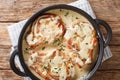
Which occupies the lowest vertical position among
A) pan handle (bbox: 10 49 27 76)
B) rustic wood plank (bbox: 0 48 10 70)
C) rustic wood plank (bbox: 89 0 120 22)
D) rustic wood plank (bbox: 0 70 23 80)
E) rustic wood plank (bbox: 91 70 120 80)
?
rustic wood plank (bbox: 91 70 120 80)

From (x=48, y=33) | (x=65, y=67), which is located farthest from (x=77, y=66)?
(x=48, y=33)

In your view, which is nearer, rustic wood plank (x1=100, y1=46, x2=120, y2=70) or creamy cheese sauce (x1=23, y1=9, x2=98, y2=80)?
creamy cheese sauce (x1=23, y1=9, x2=98, y2=80)

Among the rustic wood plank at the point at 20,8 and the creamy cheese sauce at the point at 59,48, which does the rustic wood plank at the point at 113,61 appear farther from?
the rustic wood plank at the point at 20,8

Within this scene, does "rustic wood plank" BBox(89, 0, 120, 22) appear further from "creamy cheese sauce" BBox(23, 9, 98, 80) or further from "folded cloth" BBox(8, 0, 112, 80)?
"creamy cheese sauce" BBox(23, 9, 98, 80)

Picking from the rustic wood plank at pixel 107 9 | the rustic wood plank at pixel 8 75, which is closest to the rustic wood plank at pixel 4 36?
the rustic wood plank at pixel 8 75

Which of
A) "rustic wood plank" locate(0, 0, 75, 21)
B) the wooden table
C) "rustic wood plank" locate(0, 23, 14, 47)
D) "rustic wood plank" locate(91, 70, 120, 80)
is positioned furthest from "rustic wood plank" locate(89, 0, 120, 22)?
"rustic wood plank" locate(0, 23, 14, 47)

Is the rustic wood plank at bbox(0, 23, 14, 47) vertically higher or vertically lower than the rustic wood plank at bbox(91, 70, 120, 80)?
higher

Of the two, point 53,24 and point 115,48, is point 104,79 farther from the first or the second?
point 53,24
